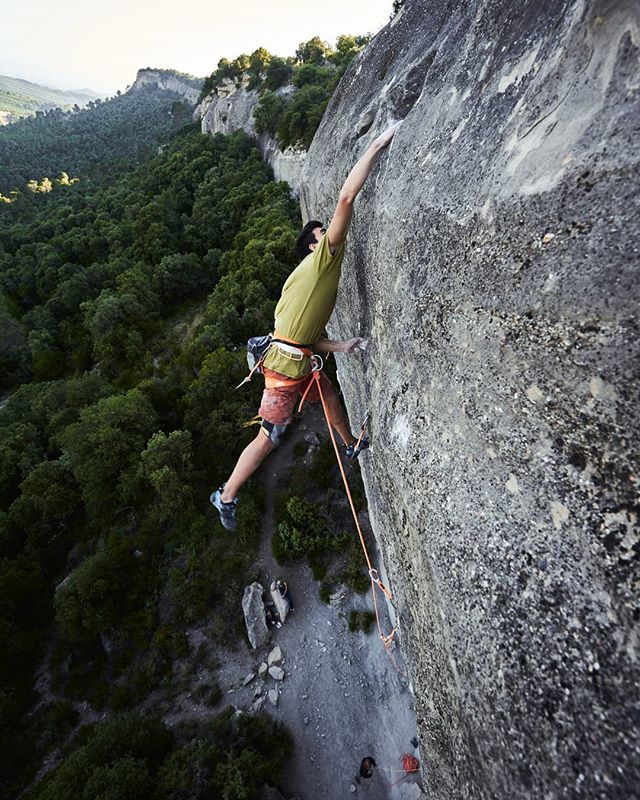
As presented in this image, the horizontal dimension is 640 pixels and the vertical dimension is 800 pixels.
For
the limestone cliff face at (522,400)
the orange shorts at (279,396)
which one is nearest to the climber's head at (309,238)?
the limestone cliff face at (522,400)

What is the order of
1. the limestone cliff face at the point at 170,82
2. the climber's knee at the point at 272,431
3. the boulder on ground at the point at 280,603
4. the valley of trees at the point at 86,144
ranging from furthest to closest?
1. the limestone cliff face at the point at 170,82
2. the valley of trees at the point at 86,144
3. the boulder on ground at the point at 280,603
4. the climber's knee at the point at 272,431

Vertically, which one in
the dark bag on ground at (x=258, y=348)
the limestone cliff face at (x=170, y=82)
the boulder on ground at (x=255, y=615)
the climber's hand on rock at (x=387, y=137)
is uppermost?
the limestone cliff face at (x=170, y=82)

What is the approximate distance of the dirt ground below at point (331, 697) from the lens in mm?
11383

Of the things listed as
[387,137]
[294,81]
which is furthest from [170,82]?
[387,137]

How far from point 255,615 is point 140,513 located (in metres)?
8.14

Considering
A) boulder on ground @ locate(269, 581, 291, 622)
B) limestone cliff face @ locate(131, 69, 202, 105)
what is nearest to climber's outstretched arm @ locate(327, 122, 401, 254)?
boulder on ground @ locate(269, 581, 291, 622)

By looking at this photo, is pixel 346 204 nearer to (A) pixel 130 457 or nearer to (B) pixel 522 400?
(B) pixel 522 400

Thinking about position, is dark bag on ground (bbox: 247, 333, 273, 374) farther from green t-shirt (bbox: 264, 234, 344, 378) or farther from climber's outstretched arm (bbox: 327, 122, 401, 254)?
climber's outstretched arm (bbox: 327, 122, 401, 254)

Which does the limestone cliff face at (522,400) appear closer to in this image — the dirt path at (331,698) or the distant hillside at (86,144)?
the dirt path at (331,698)

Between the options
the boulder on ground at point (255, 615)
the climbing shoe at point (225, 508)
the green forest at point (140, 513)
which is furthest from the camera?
the boulder on ground at point (255, 615)

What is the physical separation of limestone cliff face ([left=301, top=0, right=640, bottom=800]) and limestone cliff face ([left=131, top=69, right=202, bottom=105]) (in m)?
153

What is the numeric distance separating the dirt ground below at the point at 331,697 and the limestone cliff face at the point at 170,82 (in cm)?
15107

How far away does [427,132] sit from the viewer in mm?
4648

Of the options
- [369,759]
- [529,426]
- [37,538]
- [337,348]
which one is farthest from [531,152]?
[37,538]
